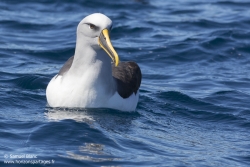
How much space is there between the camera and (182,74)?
47.5 ft

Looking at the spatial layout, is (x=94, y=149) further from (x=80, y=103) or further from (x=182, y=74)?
(x=182, y=74)

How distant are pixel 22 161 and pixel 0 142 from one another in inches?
35.5

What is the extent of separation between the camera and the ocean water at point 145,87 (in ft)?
28.7

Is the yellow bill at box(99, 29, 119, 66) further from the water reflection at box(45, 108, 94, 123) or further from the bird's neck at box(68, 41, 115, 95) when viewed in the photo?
the water reflection at box(45, 108, 94, 123)

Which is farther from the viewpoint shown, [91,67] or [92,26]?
[91,67]

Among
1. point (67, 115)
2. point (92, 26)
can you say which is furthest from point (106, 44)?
point (67, 115)

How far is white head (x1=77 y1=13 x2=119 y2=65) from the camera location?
9773 mm

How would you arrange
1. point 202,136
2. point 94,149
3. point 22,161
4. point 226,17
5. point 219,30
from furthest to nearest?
point 226,17, point 219,30, point 202,136, point 94,149, point 22,161

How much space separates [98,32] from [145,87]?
3538 mm

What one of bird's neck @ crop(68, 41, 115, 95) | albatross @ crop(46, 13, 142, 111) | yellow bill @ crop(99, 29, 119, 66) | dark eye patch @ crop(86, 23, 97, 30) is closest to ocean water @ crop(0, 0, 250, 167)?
albatross @ crop(46, 13, 142, 111)

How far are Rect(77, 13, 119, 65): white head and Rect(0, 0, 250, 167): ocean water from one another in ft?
3.48

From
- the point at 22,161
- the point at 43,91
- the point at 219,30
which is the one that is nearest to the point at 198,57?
the point at 219,30

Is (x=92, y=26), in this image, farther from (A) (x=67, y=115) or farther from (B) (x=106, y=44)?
(A) (x=67, y=115)

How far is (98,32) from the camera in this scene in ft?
32.5
